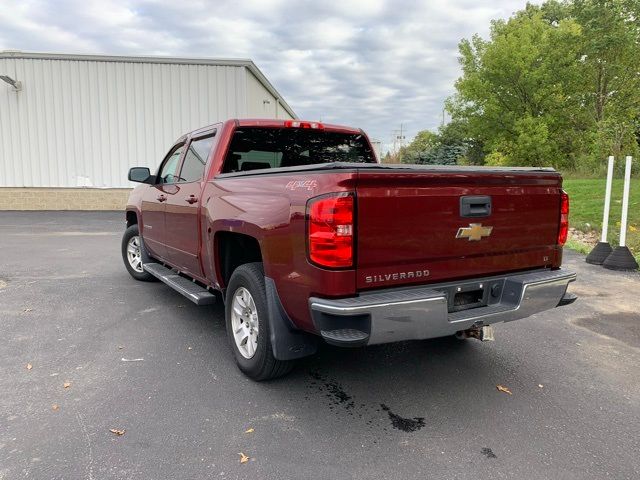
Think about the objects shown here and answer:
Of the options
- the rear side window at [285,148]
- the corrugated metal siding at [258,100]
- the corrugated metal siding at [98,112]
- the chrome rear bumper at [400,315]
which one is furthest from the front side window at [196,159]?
the corrugated metal siding at [258,100]

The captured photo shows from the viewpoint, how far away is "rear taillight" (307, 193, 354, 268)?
8.82 ft

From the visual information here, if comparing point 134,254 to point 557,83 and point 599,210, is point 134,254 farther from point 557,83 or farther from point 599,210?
point 557,83

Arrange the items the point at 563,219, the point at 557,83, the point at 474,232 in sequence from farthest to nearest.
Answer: the point at 557,83 → the point at 563,219 → the point at 474,232

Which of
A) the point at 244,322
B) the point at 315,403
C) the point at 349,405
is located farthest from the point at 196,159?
the point at 349,405

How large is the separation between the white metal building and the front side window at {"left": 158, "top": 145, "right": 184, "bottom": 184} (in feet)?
38.4

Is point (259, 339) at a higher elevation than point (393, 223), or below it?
below

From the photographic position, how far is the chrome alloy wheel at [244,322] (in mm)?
3625

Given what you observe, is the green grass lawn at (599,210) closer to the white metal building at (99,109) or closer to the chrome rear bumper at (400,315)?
the chrome rear bumper at (400,315)

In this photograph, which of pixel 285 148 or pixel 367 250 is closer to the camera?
pixel 367 250

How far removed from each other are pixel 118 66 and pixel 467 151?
33.7 meters

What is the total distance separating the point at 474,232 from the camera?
317cm

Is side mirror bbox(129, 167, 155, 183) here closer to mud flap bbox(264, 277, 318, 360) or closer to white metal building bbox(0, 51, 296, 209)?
mud flap bbox(264, 277, 318, 360)

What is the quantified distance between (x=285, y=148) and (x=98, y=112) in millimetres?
14785

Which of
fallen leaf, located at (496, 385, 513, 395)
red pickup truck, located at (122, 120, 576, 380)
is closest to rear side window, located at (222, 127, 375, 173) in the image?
red pickup truck, located at (122, 120, 576, 380)
